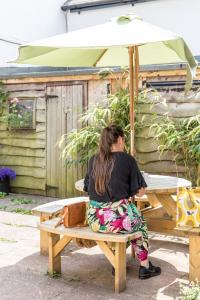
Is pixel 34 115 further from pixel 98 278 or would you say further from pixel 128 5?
pixel 128 5

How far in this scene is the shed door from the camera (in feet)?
26.5

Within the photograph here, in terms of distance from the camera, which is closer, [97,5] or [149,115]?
[149,115]

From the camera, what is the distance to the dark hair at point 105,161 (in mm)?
4164

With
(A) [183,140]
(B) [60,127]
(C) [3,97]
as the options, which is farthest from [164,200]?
(C) [3,97]

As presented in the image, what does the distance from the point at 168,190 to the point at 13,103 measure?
4.95 meters

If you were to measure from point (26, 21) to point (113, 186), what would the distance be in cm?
944

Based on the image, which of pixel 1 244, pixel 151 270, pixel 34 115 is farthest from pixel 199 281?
pixel 34 115

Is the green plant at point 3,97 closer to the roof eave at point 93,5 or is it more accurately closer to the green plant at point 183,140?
the green plant at point 183,140

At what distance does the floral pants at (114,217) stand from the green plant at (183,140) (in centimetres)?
252

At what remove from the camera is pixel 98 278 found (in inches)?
177

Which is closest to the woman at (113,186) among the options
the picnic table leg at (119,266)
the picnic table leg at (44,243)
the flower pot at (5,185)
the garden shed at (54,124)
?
the picnic table leg at (119,266)

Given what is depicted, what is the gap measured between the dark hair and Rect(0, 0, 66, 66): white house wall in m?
7.59

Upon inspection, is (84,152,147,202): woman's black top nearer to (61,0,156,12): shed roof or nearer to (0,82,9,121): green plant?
(0,82,9,121): green plant

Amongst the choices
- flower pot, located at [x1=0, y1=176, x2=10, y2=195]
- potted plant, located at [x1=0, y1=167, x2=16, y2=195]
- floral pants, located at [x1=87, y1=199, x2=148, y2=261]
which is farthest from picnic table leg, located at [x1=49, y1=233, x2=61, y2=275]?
flower pot, located at [x1=0, y1=176, x2=10, y2=195]
